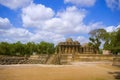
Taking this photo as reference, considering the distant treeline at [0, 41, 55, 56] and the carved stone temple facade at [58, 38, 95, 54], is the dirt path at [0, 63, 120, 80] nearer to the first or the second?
the carved stone temple facade at [58, 38, 95, 54]

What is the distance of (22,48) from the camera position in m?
91.9

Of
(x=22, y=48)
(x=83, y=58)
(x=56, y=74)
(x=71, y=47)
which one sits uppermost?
(x=22, y=48)

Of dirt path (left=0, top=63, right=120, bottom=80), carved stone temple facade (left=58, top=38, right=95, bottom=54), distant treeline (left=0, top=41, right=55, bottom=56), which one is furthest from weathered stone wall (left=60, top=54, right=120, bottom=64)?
distant treeline (left=0, top=41, right=55, bottom=56)

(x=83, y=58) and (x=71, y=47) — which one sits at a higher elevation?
(x=71, y=47)

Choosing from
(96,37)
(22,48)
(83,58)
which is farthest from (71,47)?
Result: (83,58)

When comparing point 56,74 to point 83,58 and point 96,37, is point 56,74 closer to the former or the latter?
point 83,58

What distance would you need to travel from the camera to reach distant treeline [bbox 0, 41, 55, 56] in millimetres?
86975

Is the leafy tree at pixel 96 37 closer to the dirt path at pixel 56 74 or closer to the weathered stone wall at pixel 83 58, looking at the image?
the weathered stone wall at pixel 83 58

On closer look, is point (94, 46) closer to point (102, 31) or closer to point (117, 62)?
point (102, 31)

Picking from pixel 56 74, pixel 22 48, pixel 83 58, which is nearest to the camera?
pixel 56 74

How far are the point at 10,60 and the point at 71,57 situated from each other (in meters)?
27.7

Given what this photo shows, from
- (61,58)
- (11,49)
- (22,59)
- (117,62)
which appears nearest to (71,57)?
(61,58)

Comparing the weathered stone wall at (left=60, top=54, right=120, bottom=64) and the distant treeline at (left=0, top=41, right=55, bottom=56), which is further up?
the distant treeline at (left=0, top=41, right=55, bottom=56)

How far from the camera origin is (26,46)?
3671 inches
